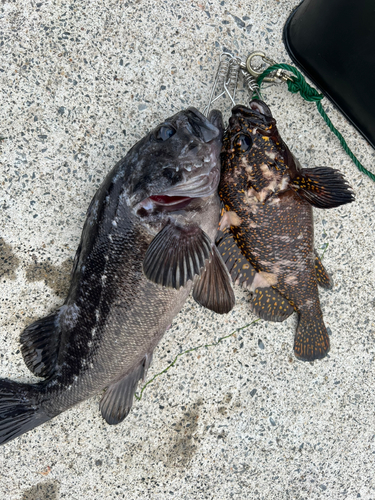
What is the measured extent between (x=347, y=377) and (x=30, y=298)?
7.38 feet

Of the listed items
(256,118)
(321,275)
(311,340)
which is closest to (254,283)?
(321,275)

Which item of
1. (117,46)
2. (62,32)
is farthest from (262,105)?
(62,32)

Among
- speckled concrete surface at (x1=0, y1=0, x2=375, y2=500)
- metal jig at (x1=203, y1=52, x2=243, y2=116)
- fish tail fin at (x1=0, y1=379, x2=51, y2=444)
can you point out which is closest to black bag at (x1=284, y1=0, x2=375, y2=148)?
speckled concrete surface at (x1=0, y1=0, x2=375, y2=500)

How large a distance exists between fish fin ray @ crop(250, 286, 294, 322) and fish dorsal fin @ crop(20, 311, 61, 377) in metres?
1.19

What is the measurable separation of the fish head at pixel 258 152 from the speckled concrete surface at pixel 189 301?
0.56 metres

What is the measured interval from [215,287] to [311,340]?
76 cm

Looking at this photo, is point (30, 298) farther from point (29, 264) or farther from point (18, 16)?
point (18, 16)

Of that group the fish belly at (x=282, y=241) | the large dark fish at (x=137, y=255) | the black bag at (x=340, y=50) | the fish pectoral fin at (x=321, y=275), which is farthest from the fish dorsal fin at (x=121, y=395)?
the black bag at (x=340, y=50)

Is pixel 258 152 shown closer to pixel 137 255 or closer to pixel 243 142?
pixel 243 142

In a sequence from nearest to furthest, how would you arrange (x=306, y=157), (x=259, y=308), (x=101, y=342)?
(x=101, y=342) → (x=259, y=308) → (x=306, y=157)

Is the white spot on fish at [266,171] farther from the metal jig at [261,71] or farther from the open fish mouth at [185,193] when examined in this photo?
the metal jig at [261,71]

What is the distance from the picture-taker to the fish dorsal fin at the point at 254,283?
199 centimetres

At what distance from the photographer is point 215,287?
2.04 m

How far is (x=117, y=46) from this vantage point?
2.18m
